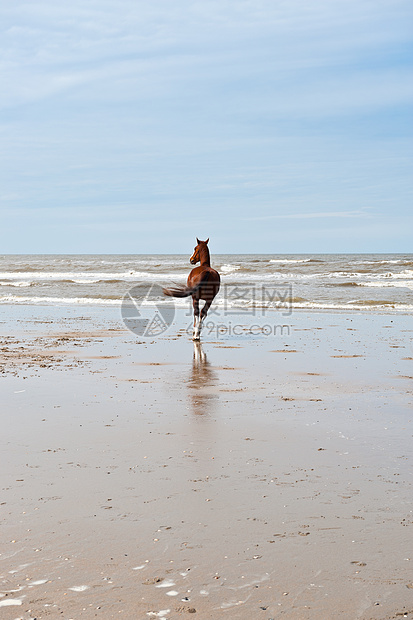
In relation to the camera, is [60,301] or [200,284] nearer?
[200,284]

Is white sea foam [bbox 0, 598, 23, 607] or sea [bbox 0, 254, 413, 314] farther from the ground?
sea [bbox 0, 254, 413, 314]

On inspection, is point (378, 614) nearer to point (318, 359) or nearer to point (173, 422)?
point (173, 422)

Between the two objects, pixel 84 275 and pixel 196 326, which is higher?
pixel 84 275

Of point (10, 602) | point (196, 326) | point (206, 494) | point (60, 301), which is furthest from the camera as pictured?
point (60, 301)

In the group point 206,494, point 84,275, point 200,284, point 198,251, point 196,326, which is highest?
point 198,251

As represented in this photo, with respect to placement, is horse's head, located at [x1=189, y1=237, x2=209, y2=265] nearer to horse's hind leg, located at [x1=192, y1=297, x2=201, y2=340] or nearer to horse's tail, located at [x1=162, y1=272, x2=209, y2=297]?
horse's tail, located at [x1=162, y1=272, x2=209, y2=297]

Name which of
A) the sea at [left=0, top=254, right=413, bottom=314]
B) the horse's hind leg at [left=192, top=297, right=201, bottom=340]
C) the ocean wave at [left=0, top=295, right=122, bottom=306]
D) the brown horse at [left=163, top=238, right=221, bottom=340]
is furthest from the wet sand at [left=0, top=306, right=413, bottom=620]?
the ocean wave at [left=0, top=295, right=122, bottom=306]

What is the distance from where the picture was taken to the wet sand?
9.53 ft

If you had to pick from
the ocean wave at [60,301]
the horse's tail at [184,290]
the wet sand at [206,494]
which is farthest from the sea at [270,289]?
the wet sand at [206,494]

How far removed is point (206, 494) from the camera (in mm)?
4121

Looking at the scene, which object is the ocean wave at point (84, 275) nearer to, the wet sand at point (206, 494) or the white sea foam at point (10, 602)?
the wet sand at point (206, 494)

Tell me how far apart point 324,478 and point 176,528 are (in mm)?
1324

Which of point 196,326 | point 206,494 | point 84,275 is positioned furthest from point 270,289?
point 206,494

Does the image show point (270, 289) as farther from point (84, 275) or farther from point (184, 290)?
point (84, 275)
